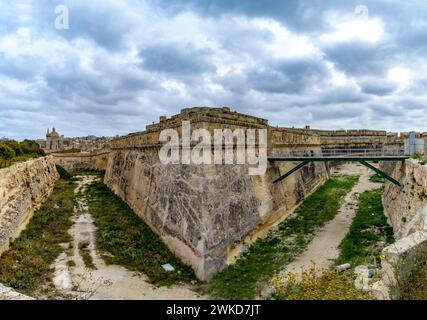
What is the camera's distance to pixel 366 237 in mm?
15164

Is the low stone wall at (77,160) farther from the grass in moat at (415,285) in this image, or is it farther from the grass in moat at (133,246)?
the grass in moat at (415,285)

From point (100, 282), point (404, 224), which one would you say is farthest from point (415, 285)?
point (100, 282)

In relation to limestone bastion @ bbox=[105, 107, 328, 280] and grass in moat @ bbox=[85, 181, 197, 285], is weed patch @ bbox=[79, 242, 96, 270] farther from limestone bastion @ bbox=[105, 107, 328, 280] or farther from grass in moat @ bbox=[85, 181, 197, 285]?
limestone bastion @ bbox=[105, 107, 328, 280]

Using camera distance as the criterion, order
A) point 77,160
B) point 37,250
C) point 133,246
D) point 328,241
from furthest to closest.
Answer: point 77,160
point 328,241
point 133,246
point 37,250

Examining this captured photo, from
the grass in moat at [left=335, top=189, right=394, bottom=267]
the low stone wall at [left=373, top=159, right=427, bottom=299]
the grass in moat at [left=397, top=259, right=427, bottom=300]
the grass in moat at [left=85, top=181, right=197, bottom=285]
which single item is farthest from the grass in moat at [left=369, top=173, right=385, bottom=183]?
the grass in moat at [left=397, top=259, right=427, bottom=300]

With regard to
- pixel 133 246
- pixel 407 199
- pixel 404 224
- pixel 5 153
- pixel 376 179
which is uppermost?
pixel 5 153

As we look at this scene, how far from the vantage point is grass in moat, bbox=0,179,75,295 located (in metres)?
10.9

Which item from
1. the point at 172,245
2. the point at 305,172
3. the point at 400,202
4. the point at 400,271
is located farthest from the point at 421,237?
the point at 305,172

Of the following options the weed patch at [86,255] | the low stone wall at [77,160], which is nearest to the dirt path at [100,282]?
the weed patch at [86,255]

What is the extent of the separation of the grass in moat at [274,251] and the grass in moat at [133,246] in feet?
4.59

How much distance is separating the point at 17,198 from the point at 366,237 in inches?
640

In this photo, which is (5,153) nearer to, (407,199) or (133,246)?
(133,246)

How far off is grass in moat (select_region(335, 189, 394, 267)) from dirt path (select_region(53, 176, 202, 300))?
6388mm

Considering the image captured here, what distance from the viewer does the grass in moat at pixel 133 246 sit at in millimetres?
12375
